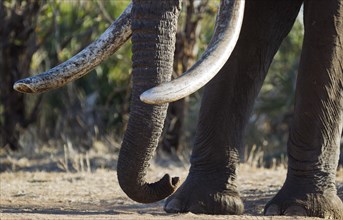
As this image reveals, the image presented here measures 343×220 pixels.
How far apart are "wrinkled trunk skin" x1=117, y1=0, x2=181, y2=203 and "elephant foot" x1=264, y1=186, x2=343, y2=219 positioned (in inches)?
37.7

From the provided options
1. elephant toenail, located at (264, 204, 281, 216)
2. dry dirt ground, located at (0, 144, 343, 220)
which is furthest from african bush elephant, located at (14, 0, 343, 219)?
dry dirt ground, located at (0, 144, 343, 220)

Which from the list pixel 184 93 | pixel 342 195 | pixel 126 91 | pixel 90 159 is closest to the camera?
pixel 184 93

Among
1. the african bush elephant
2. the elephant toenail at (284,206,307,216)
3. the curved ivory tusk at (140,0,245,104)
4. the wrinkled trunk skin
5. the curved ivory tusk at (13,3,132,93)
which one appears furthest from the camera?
the elephant toenail at (284,206,307,216)

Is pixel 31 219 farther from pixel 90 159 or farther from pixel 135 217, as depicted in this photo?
pixel 90 159

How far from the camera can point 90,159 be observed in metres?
7.95

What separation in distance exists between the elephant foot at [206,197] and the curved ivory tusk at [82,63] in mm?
887

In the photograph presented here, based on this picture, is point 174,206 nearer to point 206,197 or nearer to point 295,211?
point 206,197

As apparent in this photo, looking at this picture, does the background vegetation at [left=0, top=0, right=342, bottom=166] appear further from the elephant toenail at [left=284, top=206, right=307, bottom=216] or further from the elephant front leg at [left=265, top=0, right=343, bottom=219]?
the elephant toenail at [left=284, top=206, right=307, bottom=216]

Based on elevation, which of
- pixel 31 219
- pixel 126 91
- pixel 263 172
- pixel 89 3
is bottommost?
pixel 31 219

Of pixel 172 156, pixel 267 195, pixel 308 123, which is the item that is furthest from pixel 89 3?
pixel 308 123

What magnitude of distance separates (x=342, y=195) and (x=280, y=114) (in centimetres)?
556

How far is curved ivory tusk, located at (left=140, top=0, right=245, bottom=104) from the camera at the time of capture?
11.8ft

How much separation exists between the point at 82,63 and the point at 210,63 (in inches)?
26.3

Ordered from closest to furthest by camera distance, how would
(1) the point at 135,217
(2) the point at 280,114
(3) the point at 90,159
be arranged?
(1) the point at 135,217 < (3) the point at 90,159 < (2) the point at 280,114
